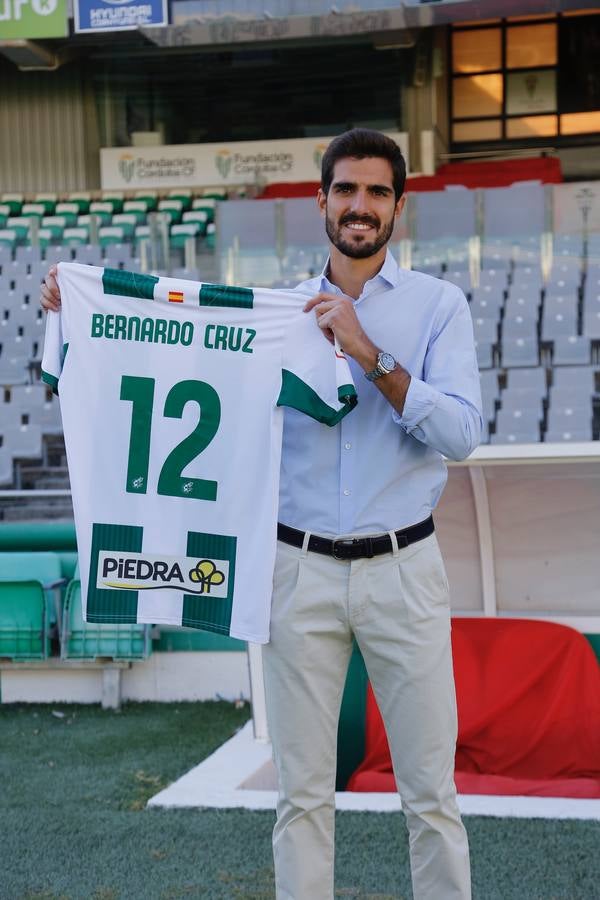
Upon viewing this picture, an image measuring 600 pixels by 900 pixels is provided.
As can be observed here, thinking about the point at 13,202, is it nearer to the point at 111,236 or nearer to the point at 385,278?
the point at 111,236

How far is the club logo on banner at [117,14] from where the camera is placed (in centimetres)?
1898

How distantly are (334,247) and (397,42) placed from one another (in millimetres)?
19552

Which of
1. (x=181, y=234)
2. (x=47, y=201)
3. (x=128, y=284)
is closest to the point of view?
(x=128, y=284)

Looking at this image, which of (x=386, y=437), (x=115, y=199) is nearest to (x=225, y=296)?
(x=386, y=437)

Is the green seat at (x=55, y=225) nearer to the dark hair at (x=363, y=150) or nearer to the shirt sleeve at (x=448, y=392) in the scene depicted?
the dark hair at (x=363, y=150)

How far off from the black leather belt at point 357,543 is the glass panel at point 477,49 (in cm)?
2260

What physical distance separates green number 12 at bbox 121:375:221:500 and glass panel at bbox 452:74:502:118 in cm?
2212

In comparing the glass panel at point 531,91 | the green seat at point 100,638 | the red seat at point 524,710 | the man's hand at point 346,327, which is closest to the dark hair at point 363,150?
the man's hand at point 346,327

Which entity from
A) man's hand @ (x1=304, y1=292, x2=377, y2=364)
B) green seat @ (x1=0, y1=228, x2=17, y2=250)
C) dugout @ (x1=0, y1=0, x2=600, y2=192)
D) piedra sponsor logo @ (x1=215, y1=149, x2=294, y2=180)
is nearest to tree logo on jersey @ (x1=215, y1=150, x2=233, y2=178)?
piedra sponsor logo @ (x1=215, y1=149, x2=294, y2=180)

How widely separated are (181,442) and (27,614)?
3.90 m

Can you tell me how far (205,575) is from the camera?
2.80 meters

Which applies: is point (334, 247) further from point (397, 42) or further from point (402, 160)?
point (397, 42)

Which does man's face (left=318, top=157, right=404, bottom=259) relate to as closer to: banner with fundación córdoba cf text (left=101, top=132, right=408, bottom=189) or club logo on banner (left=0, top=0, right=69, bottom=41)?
club logo on banner (left=0, top=0, right=69, bottom=41)

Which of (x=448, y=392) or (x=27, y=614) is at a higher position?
(x=448, y=392)
